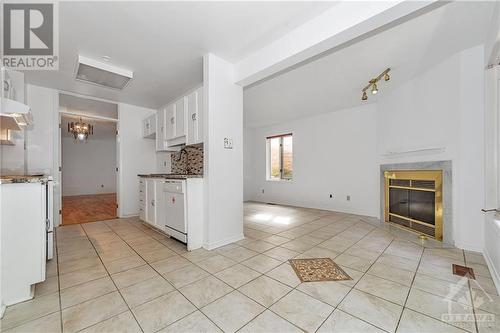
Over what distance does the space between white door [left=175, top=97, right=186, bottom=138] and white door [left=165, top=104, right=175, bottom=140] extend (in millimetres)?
145

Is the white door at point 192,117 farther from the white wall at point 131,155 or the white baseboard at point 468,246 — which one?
the white baseboard at point 468,246

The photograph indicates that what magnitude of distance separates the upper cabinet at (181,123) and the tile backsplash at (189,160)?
10.8 inches

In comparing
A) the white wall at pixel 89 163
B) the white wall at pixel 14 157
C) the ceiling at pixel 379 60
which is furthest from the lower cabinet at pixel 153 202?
the white wall at pixel 89 163

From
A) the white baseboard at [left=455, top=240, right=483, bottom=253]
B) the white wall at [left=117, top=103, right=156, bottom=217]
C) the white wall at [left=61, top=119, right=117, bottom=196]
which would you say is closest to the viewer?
the white baseboard at [left=455, top=240, right=483, bottom=253]

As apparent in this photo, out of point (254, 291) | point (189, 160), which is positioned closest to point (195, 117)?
point (189, 160)

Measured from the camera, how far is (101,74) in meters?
3.11

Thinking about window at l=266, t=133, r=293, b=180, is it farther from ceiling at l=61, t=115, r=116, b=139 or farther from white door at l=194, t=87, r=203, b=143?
ceiling at l=61, t=115, r=116, b=139

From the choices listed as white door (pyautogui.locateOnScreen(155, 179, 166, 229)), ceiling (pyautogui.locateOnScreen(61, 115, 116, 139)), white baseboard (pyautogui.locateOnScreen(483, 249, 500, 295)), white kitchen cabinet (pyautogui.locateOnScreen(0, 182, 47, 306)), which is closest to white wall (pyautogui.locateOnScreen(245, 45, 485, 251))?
white baseboard (pyautogui.locateOnScreen(483, 249, 500, 295))

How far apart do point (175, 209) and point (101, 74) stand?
2.40 meters

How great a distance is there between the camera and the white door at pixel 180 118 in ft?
11.1

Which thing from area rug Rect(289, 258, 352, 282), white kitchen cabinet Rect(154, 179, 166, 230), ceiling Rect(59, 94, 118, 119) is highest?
ceiling Rect(59, 94, 118, 119)

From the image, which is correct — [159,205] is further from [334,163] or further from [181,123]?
[334,163]

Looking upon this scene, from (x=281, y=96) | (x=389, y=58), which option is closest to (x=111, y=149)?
(x=281, y=96)

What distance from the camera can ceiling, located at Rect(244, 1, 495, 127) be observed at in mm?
2027
